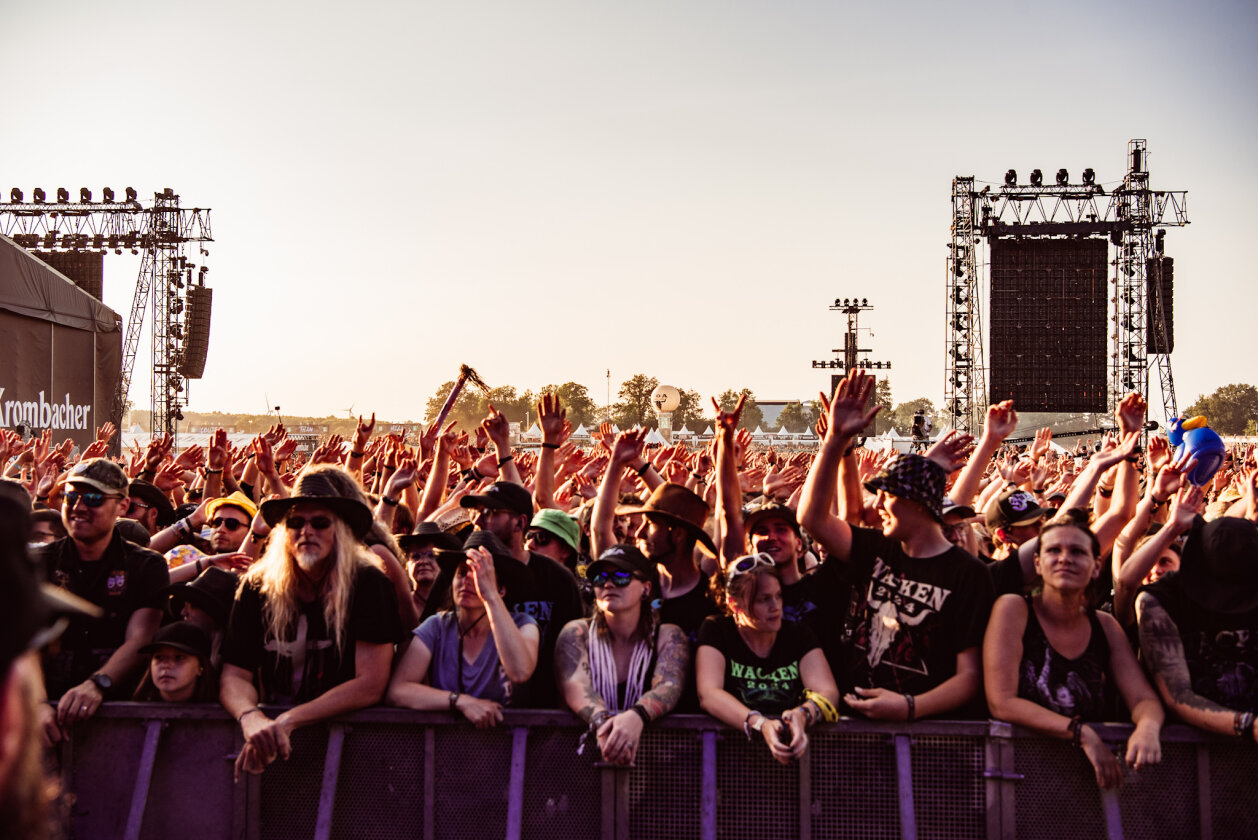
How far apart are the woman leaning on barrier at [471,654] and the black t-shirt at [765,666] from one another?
0.71 meters

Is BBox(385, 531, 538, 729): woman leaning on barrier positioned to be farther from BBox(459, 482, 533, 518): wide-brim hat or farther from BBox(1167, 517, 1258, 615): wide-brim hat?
BBox(1167, 517, 1258, 615): wide-brim hat

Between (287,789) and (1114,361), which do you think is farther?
(1114,361)

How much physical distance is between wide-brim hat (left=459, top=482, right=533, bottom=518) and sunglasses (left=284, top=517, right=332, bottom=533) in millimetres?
935

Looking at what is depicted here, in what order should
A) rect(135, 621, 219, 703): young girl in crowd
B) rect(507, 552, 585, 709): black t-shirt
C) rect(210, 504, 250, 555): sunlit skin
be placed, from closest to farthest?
rect(135, 621, 219, 703): young girl in crowd → rect(507, 552, 585, 709): black t-shirt → rect(210, 504, 250, 555): sunlit skin

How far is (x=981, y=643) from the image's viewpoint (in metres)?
3.57

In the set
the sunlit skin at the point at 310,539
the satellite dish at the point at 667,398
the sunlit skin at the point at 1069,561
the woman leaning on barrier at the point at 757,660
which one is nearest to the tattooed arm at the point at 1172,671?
the sunlit skin at the point at 1069,561

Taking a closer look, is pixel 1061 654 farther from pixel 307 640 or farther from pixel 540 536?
pixel 307 640

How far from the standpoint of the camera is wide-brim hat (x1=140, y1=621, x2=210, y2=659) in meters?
3.81

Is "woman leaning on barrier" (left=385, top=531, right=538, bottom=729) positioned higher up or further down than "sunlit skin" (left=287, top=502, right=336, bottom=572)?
further down

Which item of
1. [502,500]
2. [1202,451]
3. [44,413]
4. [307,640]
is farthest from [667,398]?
[307,640]

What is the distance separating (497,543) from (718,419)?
1.26 meters

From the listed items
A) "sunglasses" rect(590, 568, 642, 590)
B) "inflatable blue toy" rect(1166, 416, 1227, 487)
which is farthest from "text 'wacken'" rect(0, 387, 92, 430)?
"inflatable blue toy" rect(1166, 416, 1227, 487)

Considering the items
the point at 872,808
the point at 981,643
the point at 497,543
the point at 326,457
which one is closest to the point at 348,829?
the point at 497,543

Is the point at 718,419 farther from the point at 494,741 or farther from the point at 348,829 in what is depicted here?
the point at 348,829
